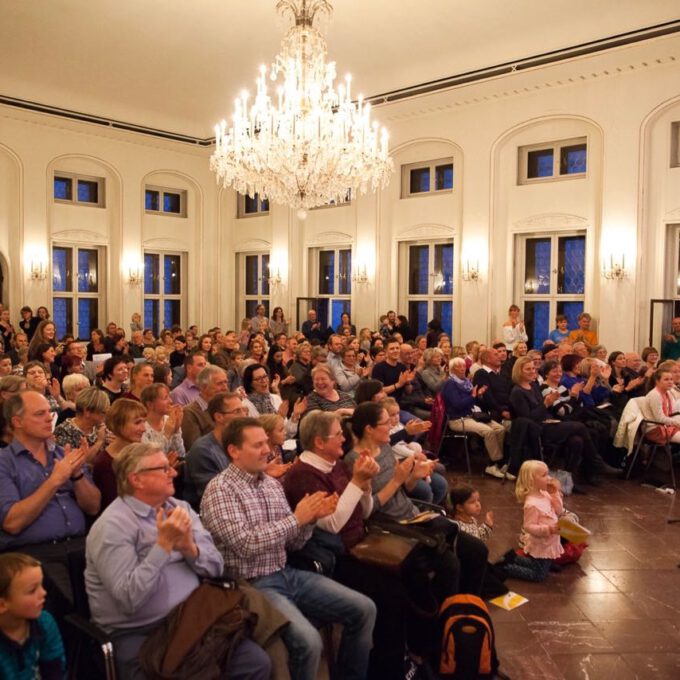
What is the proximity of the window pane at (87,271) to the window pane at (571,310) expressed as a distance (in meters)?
10.00

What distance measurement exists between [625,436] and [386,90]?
8569 mm

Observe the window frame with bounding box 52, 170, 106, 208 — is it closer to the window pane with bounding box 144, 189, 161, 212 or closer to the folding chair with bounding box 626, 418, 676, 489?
the window pane with bounding box 144, 189, 161, 212

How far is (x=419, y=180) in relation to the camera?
556 inches

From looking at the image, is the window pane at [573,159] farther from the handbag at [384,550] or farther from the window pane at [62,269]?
the window pane at [62,269]

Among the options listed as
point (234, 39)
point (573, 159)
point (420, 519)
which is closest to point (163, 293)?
point (234, 39)

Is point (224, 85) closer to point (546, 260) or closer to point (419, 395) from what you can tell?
point (546, 260)

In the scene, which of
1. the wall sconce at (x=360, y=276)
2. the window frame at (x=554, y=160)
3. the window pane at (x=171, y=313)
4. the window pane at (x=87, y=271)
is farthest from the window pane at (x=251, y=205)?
the window frame at (x=554, y=160)

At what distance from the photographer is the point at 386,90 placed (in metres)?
13.2

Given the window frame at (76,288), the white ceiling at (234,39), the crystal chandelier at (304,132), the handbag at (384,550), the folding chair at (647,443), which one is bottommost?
the folding chair at (647,443)

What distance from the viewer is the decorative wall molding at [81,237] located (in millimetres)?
14961

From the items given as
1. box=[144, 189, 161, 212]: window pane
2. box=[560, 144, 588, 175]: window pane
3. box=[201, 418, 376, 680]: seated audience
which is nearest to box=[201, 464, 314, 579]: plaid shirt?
box=[201, 418, 376, 680]: seated audience

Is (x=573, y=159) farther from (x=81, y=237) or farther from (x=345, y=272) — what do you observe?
(x=81, y=237)

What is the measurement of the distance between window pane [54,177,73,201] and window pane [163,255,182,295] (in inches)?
101

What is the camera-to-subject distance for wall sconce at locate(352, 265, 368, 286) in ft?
47.4
